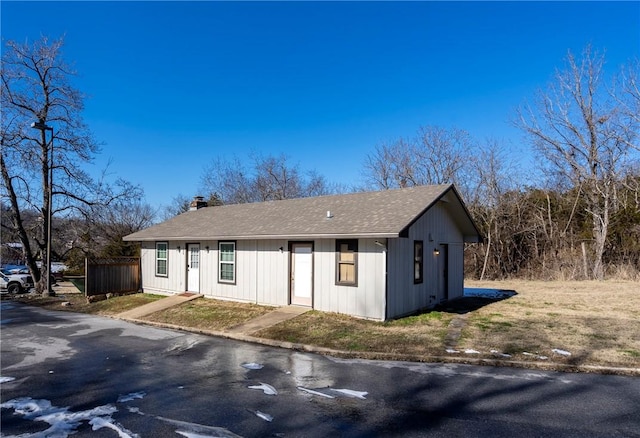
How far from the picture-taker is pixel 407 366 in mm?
7367

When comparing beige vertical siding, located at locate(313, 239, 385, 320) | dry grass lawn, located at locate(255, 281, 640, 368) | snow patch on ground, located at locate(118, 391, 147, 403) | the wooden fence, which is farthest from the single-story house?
snow patch on ground, located at locate(118, 391, 147, 403)

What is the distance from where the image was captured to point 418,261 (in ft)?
41.7

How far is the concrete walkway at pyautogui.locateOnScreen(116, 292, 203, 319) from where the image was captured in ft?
44.4

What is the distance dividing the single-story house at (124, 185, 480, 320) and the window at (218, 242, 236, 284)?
4 cm

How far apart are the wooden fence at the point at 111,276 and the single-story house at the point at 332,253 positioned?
4.07 ft

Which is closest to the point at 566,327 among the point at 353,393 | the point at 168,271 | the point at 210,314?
the point at 353,393

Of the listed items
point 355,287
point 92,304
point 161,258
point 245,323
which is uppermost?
point 161,258

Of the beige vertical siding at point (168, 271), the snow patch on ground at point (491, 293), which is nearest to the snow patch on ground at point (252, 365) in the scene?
the beige vertical siding at point (168, 271)

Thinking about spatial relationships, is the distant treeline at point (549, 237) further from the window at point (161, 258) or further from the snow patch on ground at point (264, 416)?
the snow patch on ground at point (264, 416)

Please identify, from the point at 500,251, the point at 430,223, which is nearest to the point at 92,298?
the point at 430,223

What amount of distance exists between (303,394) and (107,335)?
7167 mm

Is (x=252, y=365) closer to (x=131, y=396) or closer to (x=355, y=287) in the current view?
(x=131, y=396)

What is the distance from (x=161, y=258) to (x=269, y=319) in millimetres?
8706

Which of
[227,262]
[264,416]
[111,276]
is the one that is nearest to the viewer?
[264,416]
